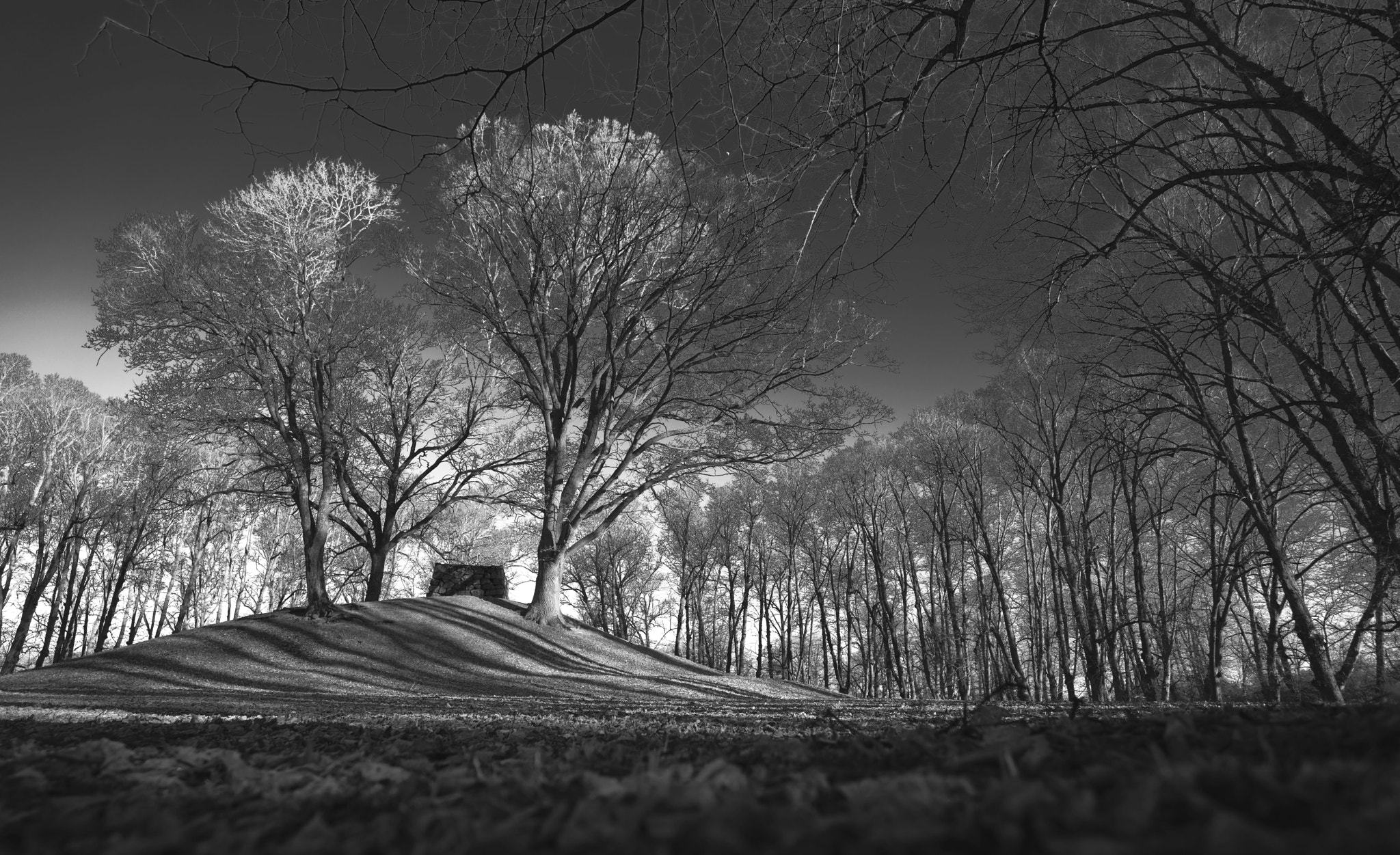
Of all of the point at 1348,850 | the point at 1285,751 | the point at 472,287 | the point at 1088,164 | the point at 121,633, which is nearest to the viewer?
the point at 1348,850

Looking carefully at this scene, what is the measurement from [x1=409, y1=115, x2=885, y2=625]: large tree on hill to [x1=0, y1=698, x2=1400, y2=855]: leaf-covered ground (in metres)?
10.0

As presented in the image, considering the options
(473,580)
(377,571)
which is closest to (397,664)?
(377,571)

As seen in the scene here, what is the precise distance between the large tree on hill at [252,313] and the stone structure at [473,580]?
4960 mm

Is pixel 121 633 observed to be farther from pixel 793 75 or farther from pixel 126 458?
pixel 793 75

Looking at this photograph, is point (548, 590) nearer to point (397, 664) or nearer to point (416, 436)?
point (397, 664)

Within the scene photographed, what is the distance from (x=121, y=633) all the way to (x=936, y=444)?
32.6 meters

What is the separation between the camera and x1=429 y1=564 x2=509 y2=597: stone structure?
1744 cm

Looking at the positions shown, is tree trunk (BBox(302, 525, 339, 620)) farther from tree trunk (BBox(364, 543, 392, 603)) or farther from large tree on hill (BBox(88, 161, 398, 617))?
tree trunk (BBox(364, 543, 392, 603))

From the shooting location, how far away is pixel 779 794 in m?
0.93

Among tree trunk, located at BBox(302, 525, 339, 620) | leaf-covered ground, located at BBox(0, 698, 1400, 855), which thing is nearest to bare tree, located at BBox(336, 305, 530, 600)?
tree trunk, located at BBox(302, 525, 339, 620)

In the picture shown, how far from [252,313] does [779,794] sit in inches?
567

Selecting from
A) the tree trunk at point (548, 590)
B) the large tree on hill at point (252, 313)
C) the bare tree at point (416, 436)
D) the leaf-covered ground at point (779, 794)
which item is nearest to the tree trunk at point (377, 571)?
the bare tree at point (416, 436)

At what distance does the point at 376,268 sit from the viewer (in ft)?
44.3

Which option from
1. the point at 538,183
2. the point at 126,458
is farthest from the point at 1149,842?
the point at 126,458
